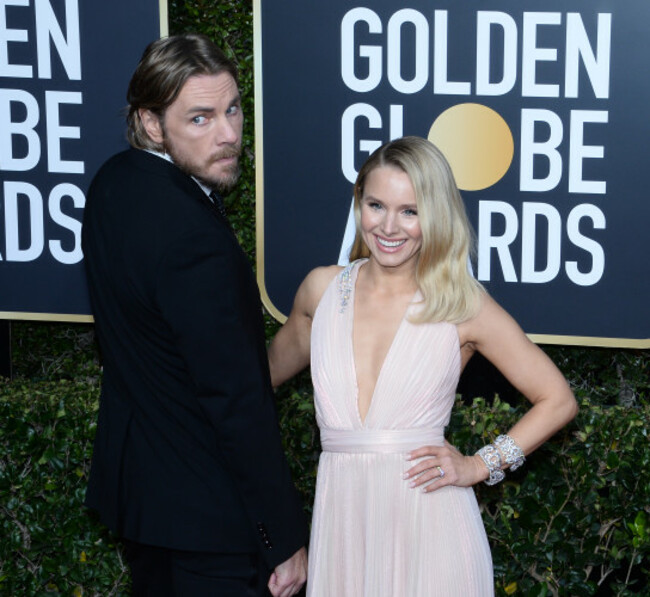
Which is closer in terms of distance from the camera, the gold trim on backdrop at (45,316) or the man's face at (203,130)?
the man's face at (203,130)

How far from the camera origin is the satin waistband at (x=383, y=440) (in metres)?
2.46

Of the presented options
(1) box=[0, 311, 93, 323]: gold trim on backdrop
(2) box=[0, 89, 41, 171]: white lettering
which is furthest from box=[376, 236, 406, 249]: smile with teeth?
(2) box=[0, 89, 41, 171]: white lettering

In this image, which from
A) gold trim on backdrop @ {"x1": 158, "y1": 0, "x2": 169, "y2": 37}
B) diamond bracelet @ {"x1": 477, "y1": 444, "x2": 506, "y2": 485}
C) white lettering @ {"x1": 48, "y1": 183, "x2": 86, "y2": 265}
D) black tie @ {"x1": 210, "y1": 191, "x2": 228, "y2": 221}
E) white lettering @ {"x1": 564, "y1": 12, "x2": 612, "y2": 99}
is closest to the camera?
black tie @ {"x1": 210, "y1": 191, "x2": 228, "y2": 221}

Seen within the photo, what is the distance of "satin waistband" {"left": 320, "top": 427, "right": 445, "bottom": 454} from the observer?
8.09 feet

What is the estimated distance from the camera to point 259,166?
383 cm

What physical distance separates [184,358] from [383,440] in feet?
2.45

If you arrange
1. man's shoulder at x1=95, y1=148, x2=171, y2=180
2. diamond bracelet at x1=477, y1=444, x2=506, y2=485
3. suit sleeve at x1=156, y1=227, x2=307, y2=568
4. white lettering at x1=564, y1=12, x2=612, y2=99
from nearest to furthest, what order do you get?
suit sleeve at x1=156, y1=227, x2=307, y2=568, man's shoulder at x1=95, y1=148, x2=171, y2=180, diamond bracelet at x1=477, y1=444, x2=506, y2=485, white lettering at x1=564, y1=12, x2=612, y2=99

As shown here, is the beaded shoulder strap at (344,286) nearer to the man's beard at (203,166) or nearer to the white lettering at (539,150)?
the man's beard at (203,166)

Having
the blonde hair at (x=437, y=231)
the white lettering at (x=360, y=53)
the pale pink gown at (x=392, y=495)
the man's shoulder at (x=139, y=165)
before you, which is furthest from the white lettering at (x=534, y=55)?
the man's shoulder at (x=139, y=165)

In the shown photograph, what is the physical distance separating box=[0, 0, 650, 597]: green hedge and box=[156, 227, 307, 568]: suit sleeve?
1.34 m

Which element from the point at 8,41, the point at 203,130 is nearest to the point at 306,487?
the point at 203,130

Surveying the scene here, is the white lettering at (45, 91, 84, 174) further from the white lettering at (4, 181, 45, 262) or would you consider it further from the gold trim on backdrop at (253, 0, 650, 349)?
the gold trim on backdrop at (253, 0, 650, 349)

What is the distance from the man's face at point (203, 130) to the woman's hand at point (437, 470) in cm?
90

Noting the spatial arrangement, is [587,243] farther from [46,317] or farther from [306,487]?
[46,317]
